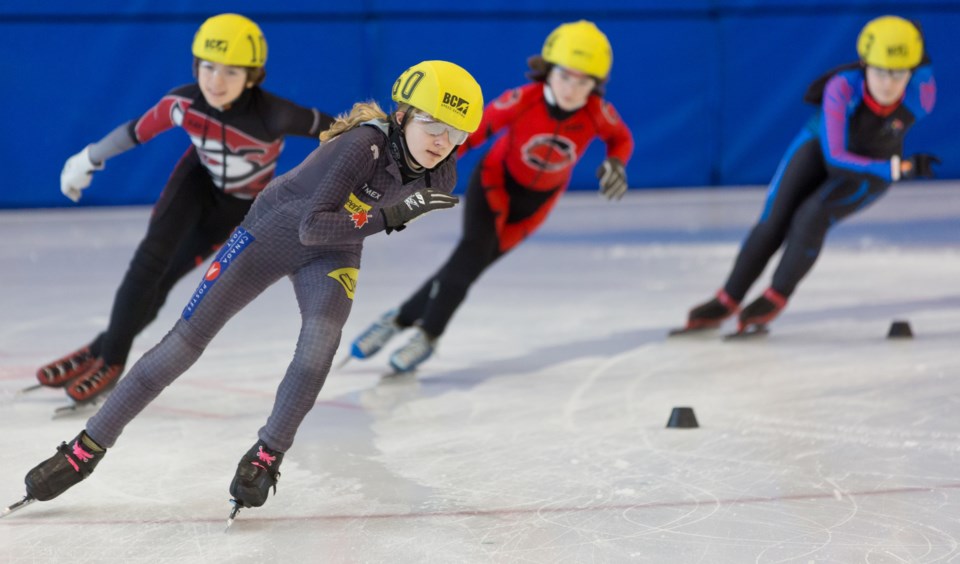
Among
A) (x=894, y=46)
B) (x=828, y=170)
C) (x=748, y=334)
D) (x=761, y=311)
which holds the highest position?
(x=894, y=46)

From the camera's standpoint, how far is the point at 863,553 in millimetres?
2914

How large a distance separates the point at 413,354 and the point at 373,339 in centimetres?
19

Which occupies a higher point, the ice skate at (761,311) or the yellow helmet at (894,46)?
the yellow helmet at (894,46)

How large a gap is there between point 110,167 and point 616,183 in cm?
741

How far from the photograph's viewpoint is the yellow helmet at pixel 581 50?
5129 mm

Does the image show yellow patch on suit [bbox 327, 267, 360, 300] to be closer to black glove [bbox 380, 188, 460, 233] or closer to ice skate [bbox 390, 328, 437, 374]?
black glove [bbox 380, 188, 460, 233]

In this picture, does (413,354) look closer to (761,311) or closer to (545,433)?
(545,433)

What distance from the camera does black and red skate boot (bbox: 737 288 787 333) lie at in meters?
5.85

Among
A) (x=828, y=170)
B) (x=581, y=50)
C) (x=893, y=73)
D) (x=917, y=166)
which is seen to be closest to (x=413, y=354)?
(x=581, y=50)

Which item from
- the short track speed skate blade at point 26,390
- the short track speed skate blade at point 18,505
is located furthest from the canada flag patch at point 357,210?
the short track speed skate blade at point 26,390

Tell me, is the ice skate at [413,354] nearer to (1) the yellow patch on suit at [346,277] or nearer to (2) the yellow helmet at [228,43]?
(2) the yellow helmet at [228,43]

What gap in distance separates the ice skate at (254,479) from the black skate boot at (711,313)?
10.2ft

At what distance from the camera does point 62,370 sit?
15.0 feet

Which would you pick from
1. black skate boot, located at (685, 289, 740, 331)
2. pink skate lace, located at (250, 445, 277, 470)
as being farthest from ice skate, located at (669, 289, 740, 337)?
pink skate lace, located at (250, 445, 277, 470)
